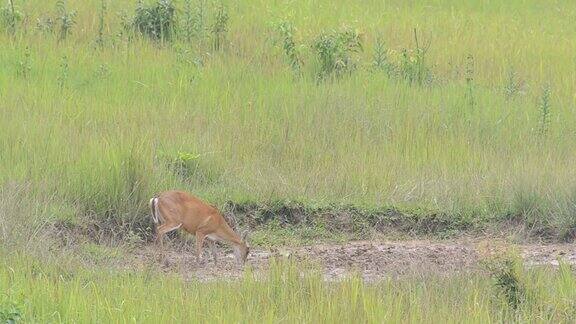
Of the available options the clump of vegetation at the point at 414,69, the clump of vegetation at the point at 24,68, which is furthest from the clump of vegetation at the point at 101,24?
the clump of vegetation at the point at 414,69

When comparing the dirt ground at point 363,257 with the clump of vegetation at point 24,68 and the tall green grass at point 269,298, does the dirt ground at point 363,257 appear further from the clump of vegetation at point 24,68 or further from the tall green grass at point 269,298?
the clump of vegetation at point 24,68

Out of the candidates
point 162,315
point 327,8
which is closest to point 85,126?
point 162,315

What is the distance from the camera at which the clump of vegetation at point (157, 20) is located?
531 inches

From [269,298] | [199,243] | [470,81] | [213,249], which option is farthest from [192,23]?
[269,298]

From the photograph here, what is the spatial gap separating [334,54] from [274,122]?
2.10 m

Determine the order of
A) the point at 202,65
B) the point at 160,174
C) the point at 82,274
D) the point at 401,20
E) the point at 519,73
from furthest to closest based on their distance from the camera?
the point at 401,20
the point at 519,73
the point at 202,65
the point at 160,174
the point at 82,274

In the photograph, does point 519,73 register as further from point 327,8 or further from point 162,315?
point 162,315

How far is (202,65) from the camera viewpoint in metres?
12.7

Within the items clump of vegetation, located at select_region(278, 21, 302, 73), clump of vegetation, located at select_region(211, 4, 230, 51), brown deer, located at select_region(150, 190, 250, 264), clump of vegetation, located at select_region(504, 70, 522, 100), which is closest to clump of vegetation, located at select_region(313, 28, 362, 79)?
clump of vegetation, located at select_region(278, 21, 302, 73)

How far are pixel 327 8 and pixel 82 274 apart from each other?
10213 millimetres

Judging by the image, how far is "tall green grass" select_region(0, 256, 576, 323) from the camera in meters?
5.91

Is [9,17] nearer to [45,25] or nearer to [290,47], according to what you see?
[45,25]

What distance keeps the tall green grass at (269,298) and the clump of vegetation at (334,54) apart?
235 inches

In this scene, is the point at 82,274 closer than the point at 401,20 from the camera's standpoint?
Yes
